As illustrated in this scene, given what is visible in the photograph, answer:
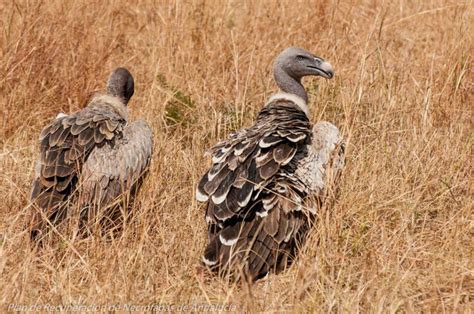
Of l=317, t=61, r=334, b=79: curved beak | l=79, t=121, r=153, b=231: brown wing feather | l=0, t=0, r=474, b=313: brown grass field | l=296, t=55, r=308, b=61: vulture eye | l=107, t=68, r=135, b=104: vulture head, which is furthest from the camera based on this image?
l=107, t=68, r=135, b=104: vulture head

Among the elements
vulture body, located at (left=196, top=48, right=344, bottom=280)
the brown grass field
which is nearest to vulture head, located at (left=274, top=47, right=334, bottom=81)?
the brown grass field

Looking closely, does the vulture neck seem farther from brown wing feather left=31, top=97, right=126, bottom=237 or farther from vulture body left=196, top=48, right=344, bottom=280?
brown wing feather left=31, top=97, right=126, bottom=237

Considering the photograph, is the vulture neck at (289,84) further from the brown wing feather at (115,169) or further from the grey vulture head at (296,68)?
the brown wing feather at (115,169)

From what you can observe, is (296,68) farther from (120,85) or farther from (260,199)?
(260,199)

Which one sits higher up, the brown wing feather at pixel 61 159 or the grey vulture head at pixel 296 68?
the grey vulture head at pixel 296 68

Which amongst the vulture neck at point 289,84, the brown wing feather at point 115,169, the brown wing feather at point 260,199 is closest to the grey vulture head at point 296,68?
the vulture neck at point 289,84

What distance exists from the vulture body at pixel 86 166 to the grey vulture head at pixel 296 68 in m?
1.30

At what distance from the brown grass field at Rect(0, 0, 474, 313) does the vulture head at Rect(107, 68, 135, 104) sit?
400 mm

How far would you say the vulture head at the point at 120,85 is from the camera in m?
8.34

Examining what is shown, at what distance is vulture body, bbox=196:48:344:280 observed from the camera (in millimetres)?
6000

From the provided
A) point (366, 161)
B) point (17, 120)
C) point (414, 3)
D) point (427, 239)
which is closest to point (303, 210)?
point (427, 239)

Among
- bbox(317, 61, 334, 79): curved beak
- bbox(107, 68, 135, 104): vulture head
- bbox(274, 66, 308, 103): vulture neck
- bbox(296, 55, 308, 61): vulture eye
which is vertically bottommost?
bbox(107, 68, 135, 104): vulture head

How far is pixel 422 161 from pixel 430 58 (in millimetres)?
2302

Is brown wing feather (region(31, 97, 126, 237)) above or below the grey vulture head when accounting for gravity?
below
